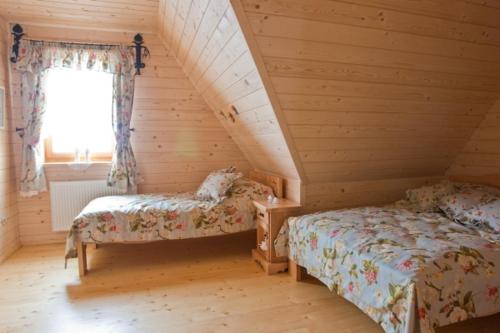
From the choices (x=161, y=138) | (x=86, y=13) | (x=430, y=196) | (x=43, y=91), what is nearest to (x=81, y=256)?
(x=161, y=138)

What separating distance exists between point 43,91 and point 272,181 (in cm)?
243

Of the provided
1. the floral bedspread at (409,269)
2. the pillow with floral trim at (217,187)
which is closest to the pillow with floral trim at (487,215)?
the floral bedspread at (409,269)

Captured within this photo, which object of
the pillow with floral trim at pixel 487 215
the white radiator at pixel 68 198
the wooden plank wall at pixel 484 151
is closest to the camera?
the pillow with floral trim at pixel 487 215

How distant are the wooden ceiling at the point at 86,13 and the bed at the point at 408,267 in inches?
94.8

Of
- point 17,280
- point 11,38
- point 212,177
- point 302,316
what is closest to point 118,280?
point 17,280

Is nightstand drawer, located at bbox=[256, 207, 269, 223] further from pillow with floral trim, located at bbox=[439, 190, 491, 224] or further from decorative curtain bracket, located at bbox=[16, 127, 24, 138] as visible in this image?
decorative curtain bracket, located at bbox=[16, 127, 24, 138]

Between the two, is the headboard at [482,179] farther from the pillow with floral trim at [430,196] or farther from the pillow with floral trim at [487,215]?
the pillow with floral trim at [487,215]

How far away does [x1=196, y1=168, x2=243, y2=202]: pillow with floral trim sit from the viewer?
2.98 metres

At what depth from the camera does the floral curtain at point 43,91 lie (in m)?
3.13

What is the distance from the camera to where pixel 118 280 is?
254 centimetres

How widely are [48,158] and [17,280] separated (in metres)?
1.34

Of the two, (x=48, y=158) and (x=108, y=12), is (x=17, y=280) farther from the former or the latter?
(x=108, y=12)

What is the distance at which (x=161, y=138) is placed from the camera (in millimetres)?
3576


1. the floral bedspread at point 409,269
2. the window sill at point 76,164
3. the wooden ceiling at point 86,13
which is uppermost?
the wooden ceiling at point 86,13
